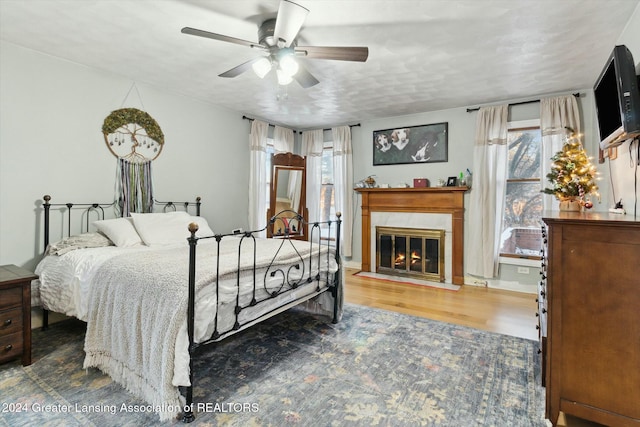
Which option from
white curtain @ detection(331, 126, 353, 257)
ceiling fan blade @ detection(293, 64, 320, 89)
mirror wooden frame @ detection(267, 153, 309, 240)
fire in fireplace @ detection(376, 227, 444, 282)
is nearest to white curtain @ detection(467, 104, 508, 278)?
fire in fireplace @ detection(376, 227, 444, 282)

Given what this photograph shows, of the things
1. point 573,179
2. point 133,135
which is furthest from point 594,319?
point 133,135

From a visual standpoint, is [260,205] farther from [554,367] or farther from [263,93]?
[554,367]

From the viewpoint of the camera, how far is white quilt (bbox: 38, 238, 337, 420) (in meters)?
1.73

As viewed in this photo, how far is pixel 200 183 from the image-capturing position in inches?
174

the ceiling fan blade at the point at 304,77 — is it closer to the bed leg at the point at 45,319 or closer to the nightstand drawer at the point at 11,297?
the nightstand drawer at the point at 11,297

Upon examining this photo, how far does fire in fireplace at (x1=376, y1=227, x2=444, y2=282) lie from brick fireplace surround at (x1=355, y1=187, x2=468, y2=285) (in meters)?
0.19

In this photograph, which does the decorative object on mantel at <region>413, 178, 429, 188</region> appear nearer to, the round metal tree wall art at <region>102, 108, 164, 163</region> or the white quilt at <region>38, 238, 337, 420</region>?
the white quilt at <region>38, 238, 337, 420</region>

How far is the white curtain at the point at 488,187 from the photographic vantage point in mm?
4273

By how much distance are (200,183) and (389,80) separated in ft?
9.20

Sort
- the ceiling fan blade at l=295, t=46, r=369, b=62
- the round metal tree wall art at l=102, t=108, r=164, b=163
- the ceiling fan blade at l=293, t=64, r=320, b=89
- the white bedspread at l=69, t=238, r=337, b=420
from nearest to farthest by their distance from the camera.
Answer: the white bedspread at l=69, t=238, r=337, b=420, the ceiling fan blade at l=295, t=46, r=369, b=62, the ceiling fan blade at l=293, t=64, r=320, b=89, the round metal tree wall art at l=102, t=108, r=164, b=163

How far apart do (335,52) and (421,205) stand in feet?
10.4

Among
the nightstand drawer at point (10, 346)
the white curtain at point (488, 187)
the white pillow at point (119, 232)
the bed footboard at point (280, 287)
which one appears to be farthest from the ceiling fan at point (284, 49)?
the white curtain at point (488, 187)

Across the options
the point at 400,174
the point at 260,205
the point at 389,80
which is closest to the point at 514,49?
the point at 389,80

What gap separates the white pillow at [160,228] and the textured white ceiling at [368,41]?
156cm
